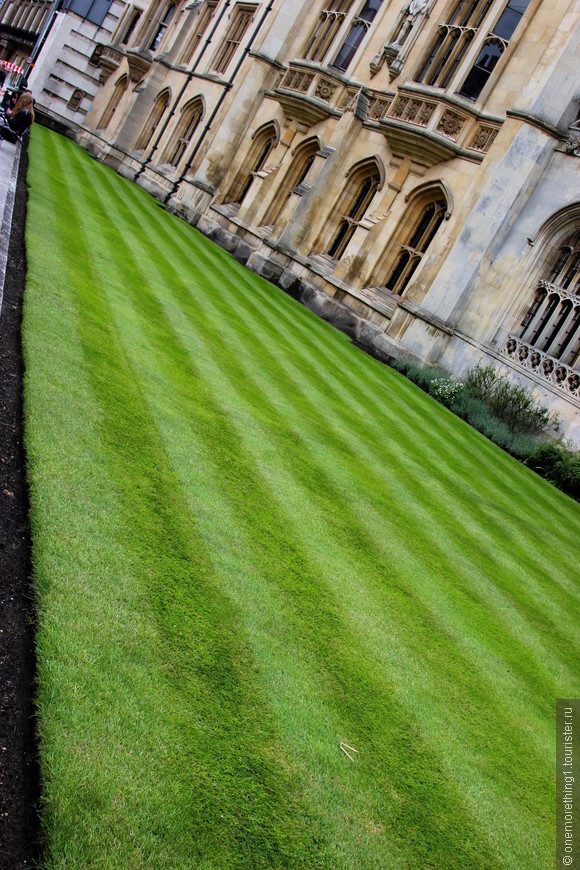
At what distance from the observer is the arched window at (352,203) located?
21.7 meters

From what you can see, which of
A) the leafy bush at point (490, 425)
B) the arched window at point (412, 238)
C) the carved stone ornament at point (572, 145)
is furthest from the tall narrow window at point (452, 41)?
the leafy bush at point (490, 425)

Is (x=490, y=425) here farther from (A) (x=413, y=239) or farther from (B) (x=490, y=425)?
(A) (x=413, y=239)

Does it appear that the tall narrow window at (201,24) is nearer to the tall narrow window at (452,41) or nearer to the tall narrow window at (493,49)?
the tall narrow window at (452,41)

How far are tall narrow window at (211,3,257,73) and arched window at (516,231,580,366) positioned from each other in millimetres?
17530

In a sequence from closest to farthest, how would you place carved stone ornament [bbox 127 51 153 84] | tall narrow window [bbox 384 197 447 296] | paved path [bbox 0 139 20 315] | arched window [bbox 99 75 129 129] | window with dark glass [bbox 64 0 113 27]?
paved path [bbox 0 139 20 315]
tall narrow window [bbox 384 197 447 296]
carved stone ornament [bbox 127 51 153 84]
arched window [bbox 99 75 129 129]
window with dark glass [bbox 64 0 113 27]

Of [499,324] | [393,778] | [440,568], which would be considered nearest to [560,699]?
[440,568]

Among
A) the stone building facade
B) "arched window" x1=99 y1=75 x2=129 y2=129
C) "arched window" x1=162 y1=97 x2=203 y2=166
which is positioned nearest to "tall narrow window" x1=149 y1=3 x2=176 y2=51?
"arched window" x1=99 y1=75 x2=129 y2=129

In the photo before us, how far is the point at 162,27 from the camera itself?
37.2 m

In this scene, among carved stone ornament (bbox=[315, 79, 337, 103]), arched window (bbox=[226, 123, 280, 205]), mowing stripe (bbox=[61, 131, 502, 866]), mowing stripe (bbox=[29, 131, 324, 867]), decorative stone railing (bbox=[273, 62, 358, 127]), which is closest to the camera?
mowing stripe (bbox=[29, 131, 324, 867])

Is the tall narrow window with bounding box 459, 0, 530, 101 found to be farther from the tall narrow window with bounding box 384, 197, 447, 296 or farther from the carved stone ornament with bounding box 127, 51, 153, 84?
the carved stone ornament with bounding box 127, 51, 153, 84

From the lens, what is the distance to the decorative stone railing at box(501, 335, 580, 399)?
16141 millimetres

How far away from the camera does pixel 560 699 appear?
571 cm

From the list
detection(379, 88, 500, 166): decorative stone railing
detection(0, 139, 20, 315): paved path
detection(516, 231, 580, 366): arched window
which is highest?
detection(379, 88, 500, 166): decorative stone railing

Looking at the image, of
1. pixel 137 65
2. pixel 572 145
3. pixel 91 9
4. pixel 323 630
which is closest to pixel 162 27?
pixel 137 65
